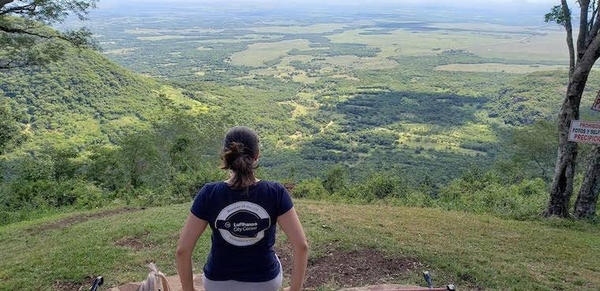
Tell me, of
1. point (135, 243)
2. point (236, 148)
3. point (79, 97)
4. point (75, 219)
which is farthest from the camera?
point (79, 97)

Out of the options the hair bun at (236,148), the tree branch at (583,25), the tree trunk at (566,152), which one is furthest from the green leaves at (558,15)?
the hair bun at (236,148)

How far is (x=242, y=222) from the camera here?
2775 millimetres

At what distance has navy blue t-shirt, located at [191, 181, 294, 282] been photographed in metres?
2.78

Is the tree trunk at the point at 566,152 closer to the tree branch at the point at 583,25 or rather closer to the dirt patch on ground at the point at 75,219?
the tree branch at the point at 583,25

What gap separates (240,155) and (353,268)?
12.4 feet

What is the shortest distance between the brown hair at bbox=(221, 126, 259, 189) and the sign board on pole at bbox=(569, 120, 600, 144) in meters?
6.64

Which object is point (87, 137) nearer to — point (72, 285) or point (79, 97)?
point (79, 97)

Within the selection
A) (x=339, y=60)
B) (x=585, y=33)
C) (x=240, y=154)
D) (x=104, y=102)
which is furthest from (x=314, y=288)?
(x=339, y=60)

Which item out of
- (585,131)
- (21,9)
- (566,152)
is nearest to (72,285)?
(21,9)

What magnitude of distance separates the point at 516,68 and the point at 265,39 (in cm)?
8748

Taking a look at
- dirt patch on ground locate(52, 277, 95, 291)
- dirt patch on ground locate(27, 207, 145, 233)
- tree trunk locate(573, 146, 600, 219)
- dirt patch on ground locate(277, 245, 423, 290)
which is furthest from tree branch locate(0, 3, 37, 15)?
tree trunk locate(573, 146, 600, 219)

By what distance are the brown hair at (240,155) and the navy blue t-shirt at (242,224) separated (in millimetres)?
64

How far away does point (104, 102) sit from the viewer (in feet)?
145

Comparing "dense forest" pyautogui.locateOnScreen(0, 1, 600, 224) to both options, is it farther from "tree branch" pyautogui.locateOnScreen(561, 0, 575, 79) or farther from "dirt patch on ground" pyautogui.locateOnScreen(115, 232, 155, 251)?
"dirt patch on ground" pyautogui.locateOnScreen(115, 232, 155, 251)
